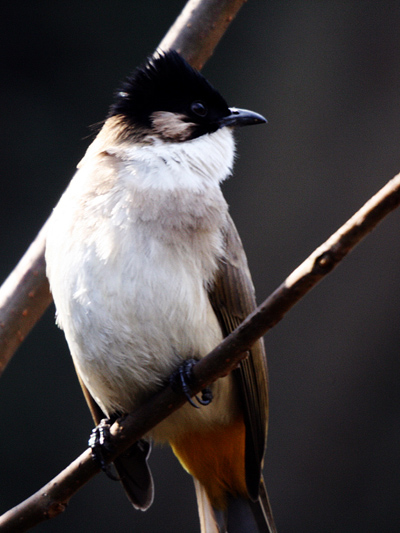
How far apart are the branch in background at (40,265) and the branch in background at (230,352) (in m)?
0.52

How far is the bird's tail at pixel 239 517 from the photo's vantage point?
213 cm

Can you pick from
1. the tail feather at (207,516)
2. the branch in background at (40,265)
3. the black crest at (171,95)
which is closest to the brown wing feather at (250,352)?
the tail feather at (207,516)

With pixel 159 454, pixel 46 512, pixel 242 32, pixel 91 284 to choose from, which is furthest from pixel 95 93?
pixel 46 512

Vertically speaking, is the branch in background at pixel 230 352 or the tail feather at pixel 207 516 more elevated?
the branch in background at pixel 230 352

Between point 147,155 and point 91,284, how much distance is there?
463 millimetres

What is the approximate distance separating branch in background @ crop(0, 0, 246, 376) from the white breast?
0.74ft

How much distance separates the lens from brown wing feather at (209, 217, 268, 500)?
6.30 ft

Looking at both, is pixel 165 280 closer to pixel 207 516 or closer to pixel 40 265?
pixel 40 265

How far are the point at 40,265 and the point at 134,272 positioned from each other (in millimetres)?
544

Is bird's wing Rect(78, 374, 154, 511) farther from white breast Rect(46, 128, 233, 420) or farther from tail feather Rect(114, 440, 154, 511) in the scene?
white breast Rect(46, 128, 233, 420)

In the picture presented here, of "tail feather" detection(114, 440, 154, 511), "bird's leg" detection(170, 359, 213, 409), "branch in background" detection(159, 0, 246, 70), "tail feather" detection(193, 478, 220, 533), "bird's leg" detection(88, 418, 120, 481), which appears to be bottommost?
"tail feather" detection(114, 440, 154, 511)

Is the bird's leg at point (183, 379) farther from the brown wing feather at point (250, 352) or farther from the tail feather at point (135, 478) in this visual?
the tail feather at point (135, 478)

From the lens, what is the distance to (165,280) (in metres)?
1.78

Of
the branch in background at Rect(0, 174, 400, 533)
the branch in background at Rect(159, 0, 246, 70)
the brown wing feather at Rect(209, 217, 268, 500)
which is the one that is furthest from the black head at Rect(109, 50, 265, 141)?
the branch in background at Rect(0, 174, 400, 533)
